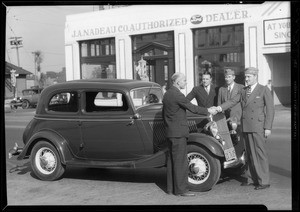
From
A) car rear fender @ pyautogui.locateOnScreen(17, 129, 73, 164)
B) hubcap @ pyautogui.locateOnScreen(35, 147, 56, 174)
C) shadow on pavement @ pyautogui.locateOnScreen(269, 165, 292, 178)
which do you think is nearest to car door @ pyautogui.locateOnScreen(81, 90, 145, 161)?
car rear fender @ pyautogui.locateOnScreen(17, 129, 73, 164)

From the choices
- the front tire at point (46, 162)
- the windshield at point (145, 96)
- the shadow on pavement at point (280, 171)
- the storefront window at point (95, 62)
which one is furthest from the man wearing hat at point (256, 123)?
the front tire at point (46, 162)

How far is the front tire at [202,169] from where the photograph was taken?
5.49 meters

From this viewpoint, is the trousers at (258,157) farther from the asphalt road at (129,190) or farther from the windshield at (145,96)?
the windshield at (145,96)

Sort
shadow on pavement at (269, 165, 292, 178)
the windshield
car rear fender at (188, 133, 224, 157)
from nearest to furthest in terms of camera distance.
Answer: car rear fender at (188, 133, 224, 157) → the windshield → shadow on pavement at (269, 165, 292, 178)

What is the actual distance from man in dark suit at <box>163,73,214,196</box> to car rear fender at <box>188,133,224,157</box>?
9.7 inches

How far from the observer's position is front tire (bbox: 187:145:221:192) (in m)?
5.49

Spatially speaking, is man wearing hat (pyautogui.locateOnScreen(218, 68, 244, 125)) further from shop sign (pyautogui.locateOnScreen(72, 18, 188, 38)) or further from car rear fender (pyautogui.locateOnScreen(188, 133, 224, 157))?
shop sign (pyautogui.locateOnScreen(72, 18, 188, 38))

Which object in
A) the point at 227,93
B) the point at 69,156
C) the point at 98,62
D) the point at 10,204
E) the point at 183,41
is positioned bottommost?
the point at 10,204

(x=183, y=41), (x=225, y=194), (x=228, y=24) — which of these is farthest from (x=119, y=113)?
(x=228, y=24)

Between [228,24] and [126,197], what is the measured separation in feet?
17.0

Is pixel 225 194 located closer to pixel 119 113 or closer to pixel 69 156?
pixel 119 113

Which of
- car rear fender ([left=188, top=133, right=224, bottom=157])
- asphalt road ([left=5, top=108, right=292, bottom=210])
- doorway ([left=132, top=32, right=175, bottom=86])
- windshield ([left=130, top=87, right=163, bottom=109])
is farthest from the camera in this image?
doorway ([left=132, top=32, right=175, bottom=86])

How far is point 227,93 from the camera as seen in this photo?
610cm

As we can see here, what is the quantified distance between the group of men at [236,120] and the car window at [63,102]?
1959 mm
